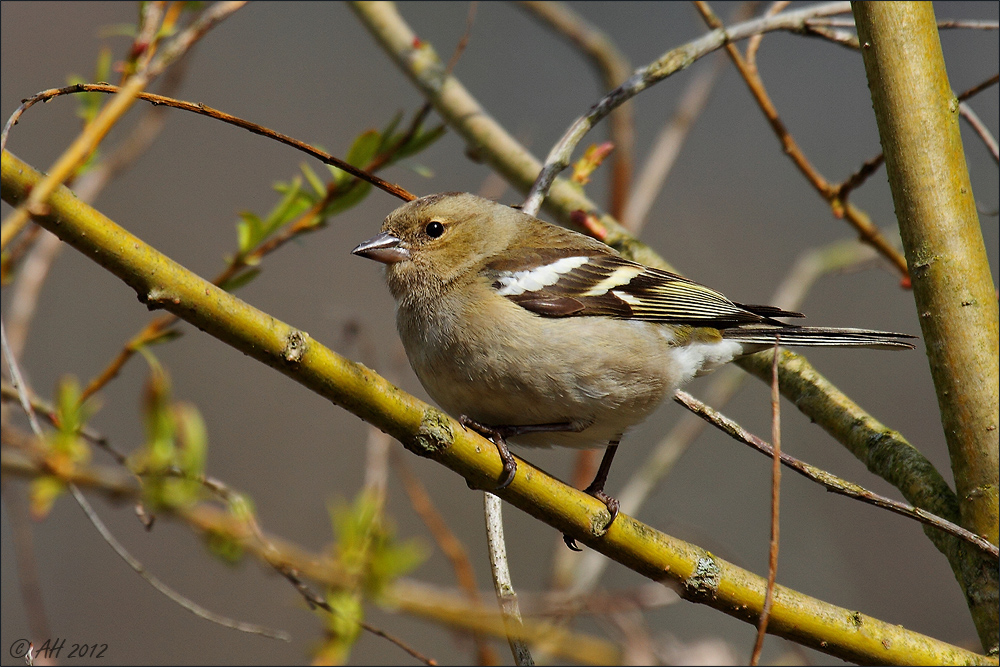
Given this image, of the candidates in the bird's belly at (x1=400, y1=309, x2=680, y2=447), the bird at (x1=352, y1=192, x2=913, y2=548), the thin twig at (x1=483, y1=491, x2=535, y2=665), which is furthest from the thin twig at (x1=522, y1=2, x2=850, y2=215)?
the thin twig at (x1=483, y1=491, x2=535, y2=665)

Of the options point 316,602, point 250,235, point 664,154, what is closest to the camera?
point 316,602

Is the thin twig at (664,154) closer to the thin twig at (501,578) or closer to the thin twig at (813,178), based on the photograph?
the thin twig at (813,178)

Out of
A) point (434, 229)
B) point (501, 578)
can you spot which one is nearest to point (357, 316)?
point (434, 229)

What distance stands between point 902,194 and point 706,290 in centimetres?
106

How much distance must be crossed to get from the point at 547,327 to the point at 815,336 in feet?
4.06

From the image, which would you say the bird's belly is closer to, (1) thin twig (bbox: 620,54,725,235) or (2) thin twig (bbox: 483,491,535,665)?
(2) thin twig (bbox: 483,491,535,665)

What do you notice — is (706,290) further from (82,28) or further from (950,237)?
(82,28)

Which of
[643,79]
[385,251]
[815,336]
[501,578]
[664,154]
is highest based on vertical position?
[664,154]

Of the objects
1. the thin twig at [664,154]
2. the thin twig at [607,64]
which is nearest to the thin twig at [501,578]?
the thin twig at [664,154]

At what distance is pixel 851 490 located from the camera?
98.3 inches

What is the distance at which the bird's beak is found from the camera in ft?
12.8

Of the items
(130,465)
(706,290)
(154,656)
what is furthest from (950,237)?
(154,656)

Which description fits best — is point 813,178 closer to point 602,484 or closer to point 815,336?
point 815,336

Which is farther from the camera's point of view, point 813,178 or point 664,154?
point 664,154
